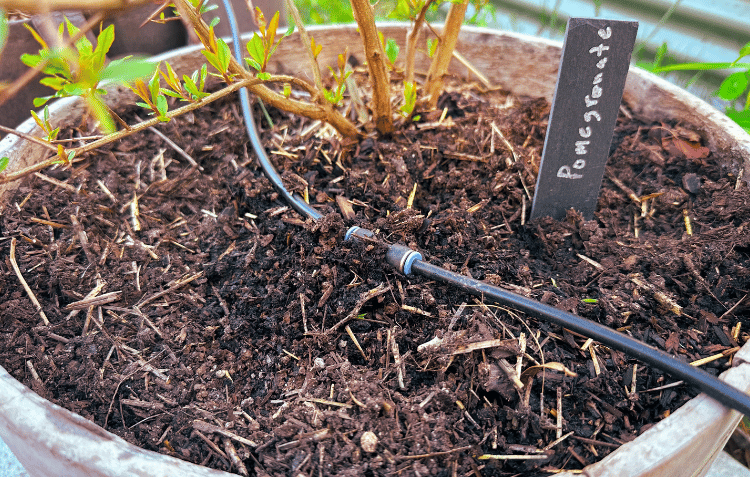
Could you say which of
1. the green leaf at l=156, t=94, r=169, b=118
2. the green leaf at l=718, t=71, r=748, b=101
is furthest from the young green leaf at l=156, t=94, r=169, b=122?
the green leaf at l=718, t=71, r=748, b=101

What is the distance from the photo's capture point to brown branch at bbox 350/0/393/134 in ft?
3.94

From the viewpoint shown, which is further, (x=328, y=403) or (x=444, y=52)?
(x=444, y=52)

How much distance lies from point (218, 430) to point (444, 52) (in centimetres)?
121

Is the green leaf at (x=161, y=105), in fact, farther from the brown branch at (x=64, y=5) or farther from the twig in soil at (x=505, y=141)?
the twig in soil at (x=505, y=141)

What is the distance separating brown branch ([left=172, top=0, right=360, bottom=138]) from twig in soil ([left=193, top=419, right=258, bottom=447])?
0.73m

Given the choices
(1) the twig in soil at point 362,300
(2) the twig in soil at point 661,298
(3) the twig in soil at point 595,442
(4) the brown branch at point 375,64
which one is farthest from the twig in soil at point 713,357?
(4) the brown branch at point 375,64

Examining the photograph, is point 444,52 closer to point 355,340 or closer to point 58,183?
point 355,340

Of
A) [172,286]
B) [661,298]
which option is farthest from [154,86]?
[661,298]

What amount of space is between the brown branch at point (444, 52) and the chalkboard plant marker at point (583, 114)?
405 mm

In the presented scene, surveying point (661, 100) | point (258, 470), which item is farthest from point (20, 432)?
point (661, 100)

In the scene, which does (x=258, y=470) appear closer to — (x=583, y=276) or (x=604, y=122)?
(x=583, y=276)

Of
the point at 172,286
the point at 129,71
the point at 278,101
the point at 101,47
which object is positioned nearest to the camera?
the point at 129,71

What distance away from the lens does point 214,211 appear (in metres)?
1.38

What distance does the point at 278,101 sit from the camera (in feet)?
4.21
